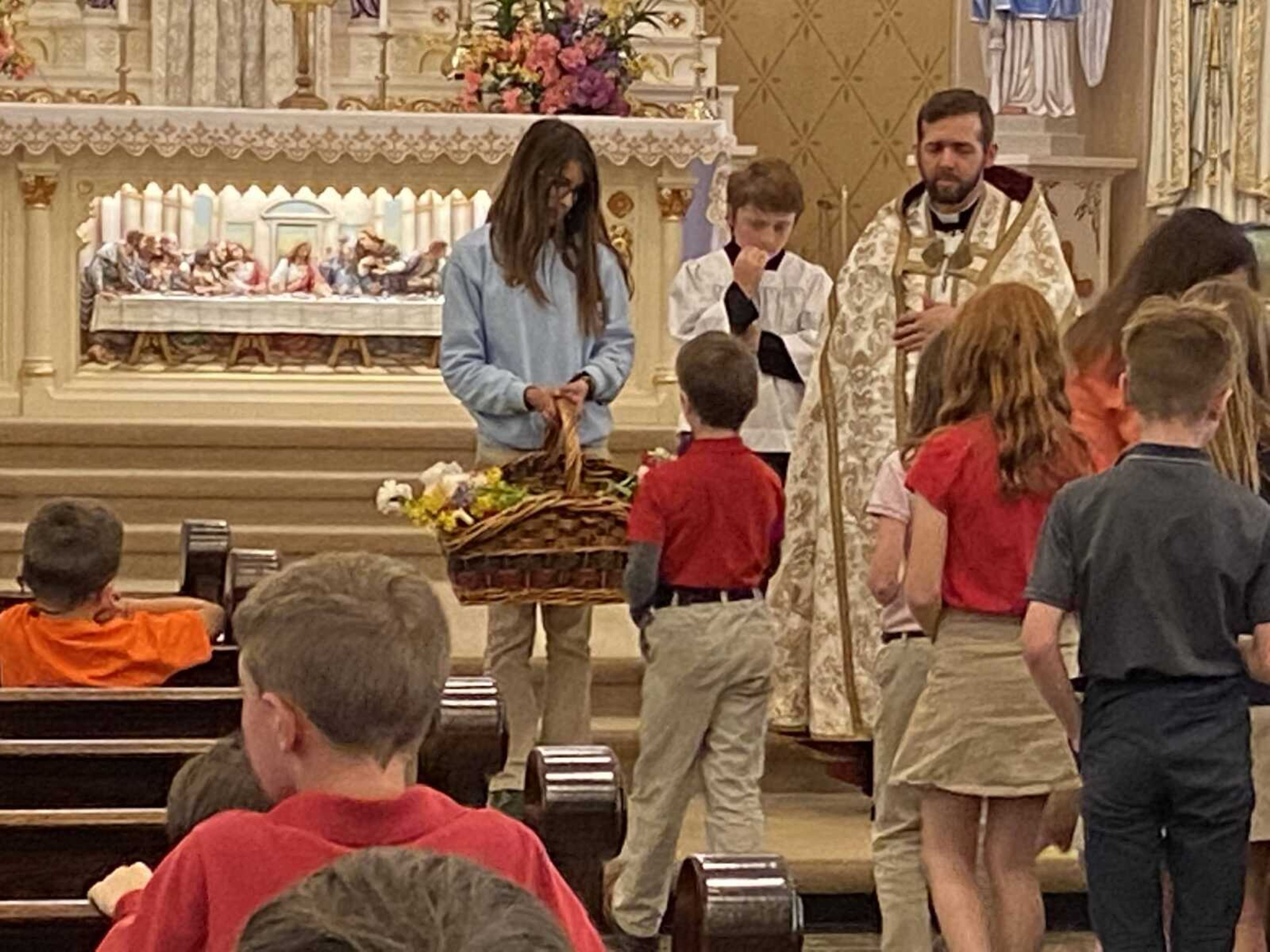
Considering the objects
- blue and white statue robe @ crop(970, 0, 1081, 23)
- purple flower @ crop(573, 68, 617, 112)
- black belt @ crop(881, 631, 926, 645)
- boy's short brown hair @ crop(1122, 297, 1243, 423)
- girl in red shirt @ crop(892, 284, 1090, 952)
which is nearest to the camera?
boy's short brown hair @ crop(1122, 297, 1243, 423)

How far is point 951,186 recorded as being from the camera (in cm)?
560

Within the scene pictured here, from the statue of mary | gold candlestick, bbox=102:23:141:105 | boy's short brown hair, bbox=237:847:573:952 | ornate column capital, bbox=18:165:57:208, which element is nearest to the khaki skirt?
boy's short brown hair, bbox=237:847:573:952

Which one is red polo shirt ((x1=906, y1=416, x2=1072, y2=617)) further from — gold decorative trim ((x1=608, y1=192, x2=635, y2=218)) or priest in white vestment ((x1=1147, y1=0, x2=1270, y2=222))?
priest in white vestment ((x1=1147, y1=0, x2=1270, y2=222))

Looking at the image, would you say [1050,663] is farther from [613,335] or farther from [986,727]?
[613,335]

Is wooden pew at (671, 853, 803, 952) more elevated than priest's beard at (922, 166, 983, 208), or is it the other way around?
priest's beard at (922, 166, 983, 208)

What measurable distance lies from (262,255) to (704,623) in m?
4.96

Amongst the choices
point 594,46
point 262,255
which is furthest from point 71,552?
point 262,255

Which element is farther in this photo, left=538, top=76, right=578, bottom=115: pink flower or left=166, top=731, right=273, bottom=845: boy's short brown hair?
left=538, top=76, right=578, bottom=115: pink flower

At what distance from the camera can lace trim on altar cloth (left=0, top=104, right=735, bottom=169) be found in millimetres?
8914

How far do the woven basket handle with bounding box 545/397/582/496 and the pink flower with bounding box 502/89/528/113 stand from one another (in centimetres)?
323

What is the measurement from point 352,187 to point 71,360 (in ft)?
3.72

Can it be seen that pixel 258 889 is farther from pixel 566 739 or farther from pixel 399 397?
pixel 399 397

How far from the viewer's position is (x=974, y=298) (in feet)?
14.8

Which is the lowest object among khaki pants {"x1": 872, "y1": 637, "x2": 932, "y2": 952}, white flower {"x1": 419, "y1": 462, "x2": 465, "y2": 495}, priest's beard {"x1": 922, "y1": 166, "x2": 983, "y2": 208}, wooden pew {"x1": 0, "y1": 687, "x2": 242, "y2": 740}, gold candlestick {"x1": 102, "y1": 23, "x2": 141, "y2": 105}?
khaki pants {"x1": 872, "y1": 637, "x2": 932, "y2": 952}
